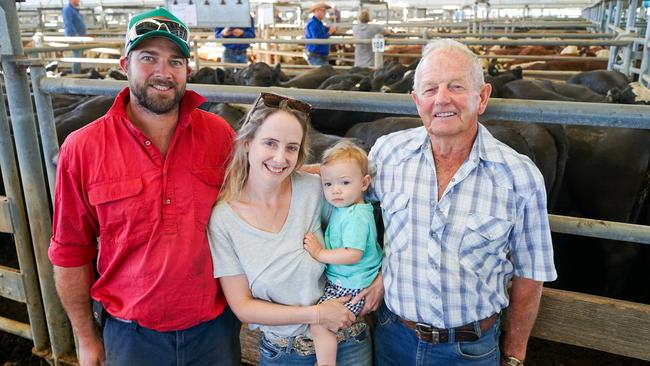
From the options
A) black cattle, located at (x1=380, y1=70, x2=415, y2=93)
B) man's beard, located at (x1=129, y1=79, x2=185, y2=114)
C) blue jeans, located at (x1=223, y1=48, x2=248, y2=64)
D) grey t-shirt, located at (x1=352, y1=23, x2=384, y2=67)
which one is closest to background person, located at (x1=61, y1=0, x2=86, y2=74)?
blue jeans, located at (x1=223, y1=48, x2=248, y2=64)

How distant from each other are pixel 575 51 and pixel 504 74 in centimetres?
892

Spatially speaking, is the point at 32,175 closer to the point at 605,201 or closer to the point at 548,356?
the point at 548,356

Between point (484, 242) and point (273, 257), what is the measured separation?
707 mm

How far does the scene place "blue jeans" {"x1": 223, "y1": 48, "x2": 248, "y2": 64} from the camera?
1035 cm

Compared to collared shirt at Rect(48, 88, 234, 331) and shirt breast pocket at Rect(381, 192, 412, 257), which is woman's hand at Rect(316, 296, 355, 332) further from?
collared shirt at Rect(48, 88, 234, 331)

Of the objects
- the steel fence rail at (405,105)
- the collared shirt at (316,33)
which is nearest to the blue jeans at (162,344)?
the steel fence rail at (405,105)

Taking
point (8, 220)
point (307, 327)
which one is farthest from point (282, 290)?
point (8, 220)

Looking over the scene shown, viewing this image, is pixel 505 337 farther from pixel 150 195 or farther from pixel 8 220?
pixel 8 220

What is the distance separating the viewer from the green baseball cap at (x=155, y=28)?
186 centimetres

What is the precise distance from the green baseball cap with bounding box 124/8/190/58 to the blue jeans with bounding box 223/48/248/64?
28.5ft

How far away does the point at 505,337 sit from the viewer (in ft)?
6.66

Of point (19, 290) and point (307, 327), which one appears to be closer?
point (307, 327)

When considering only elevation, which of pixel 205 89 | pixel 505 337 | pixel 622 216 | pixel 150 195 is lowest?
pixel 622 216

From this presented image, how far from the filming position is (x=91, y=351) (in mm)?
2100
